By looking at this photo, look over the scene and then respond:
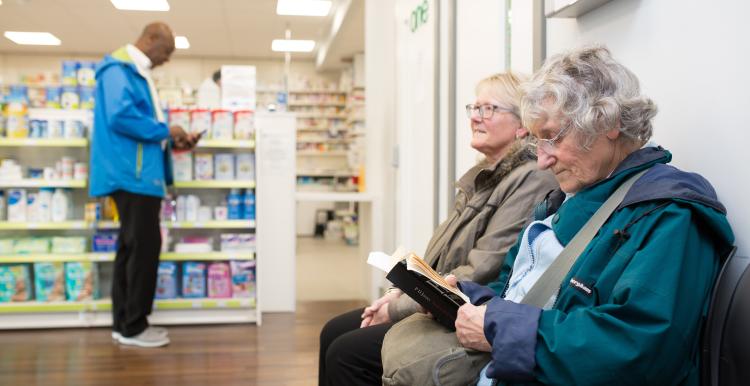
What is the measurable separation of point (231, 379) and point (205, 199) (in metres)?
1.79

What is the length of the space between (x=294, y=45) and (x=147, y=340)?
865 cm

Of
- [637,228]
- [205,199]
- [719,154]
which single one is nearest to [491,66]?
[719,154]

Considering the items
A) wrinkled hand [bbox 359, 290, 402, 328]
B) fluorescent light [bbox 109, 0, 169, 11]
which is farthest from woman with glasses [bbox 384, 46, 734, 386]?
fluorescent light [bbox 109, 0, 169, 11]

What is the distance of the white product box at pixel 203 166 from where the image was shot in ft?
14.6

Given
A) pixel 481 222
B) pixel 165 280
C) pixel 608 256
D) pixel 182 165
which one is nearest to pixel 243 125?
pixel 182 165

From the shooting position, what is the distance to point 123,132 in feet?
12.2

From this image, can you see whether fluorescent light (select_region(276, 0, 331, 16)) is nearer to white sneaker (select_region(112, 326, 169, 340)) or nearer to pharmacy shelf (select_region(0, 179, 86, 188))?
pharmacy shelf (select_region(0, 179, 86, 188))

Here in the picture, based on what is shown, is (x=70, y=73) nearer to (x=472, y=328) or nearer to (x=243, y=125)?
(x=243, y=125)

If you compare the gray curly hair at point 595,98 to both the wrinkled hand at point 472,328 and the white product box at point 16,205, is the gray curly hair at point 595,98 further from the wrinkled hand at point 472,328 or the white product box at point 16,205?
the white product box at point 16,205

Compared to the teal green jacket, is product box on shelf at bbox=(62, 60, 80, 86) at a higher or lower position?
higher

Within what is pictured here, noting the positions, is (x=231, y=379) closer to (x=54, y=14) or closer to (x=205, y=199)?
(x=205, y=199)

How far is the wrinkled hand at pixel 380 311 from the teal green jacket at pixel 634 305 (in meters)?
0.73

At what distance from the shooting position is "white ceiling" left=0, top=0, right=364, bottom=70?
866 cm

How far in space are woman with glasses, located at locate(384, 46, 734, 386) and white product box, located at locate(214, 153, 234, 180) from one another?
3.30 meters
